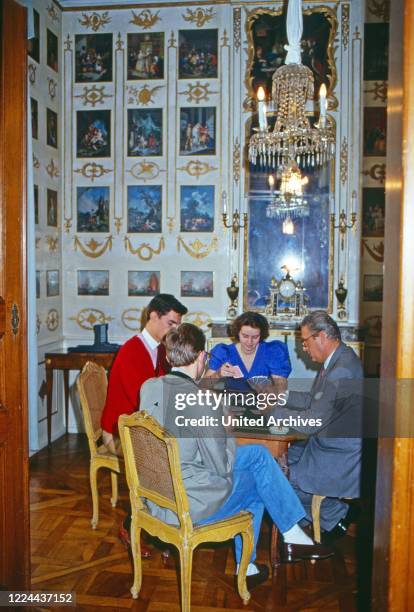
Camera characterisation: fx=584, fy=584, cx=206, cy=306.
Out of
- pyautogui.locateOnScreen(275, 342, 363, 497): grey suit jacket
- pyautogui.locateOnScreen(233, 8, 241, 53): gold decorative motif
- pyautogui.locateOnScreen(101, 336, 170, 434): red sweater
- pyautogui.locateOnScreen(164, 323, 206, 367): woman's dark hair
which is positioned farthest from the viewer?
pyautogui.locateOnScreen(233, 8, 241, 53): gold decorative motif

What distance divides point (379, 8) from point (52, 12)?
3.75 m

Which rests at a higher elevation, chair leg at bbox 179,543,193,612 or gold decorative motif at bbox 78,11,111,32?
gold decorative motif at bbox 78,11,111,32

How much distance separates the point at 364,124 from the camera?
667cm

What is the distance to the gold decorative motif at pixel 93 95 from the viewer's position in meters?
6.99

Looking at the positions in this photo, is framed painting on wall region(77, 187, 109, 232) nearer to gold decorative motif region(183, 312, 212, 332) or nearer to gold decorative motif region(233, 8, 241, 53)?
gold decorative motif region(183, 312, 212, 332)

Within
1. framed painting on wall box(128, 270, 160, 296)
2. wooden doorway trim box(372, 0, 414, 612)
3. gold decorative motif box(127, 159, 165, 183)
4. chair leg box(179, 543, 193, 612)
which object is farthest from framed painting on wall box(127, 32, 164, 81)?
wooden doorway trim box(372, 0, 414, 612)

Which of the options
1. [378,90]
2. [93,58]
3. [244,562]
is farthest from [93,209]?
[244,562]

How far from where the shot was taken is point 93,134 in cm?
702

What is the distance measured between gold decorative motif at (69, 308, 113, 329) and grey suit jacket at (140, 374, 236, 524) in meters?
4.07

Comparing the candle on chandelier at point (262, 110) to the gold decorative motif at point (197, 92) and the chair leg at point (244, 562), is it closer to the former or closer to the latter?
the gold decorative motif at point (197, 92)

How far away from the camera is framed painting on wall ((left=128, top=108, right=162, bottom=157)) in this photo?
22.8 ft

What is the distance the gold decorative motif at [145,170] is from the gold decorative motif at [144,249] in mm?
744

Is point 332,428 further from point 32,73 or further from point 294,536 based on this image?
point 32,73

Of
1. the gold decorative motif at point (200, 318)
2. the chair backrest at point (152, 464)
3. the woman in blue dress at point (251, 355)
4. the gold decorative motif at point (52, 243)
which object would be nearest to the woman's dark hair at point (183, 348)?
the chair backrest at point (152, 464)
